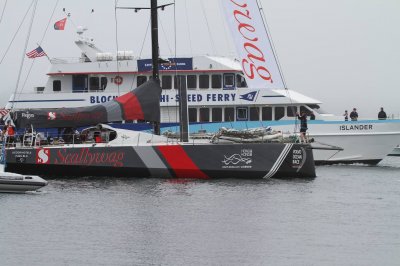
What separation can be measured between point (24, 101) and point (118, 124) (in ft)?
17.1

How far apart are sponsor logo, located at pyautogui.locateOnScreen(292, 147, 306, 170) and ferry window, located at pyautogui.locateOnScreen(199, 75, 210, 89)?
10511mm

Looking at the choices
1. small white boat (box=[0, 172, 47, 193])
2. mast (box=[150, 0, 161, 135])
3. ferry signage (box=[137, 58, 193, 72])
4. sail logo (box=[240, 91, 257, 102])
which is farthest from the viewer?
ferry signage (box=[137, 58, 193, 72])

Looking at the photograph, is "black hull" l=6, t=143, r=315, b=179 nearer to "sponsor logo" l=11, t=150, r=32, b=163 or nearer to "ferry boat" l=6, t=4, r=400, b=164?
"sponsor logo" l=11, t=150, r=32, b=163

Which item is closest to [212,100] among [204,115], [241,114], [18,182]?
[204,115]

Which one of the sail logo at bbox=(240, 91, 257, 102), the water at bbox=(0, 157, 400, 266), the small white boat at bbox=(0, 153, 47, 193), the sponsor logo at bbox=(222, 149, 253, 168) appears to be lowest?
the water at bbox=(0, 157, 400, 266)

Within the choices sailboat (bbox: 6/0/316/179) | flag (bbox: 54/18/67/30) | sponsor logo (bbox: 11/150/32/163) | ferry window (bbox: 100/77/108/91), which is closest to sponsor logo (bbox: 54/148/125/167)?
sailboat (bbox: 6/0/316/179)

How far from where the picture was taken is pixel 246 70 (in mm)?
29219

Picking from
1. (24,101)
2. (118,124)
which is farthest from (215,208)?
(24,101)

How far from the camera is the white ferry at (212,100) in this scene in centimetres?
3769

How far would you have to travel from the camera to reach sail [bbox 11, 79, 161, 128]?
31.0 metres

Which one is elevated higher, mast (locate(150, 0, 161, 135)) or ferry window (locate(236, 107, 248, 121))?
mast (locate(150, 0, 161, 135))

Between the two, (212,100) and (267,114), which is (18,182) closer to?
(212,100)

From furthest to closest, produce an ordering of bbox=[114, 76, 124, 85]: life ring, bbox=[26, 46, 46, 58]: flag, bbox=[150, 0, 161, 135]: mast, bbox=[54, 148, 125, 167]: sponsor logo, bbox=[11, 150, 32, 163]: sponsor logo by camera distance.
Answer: bbox=[114, 76, 124, 85]: life ring → bbox=[26, 46, 46, 58]: flag → bbox=[150, 0, 161, 135]: mast → bbox=[11, 150, 32, 163]: sponsor logo → bbox=[54, 148, 125, 167]: sponsor logo

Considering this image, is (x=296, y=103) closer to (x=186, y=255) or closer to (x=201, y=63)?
(x=201, y=63)
